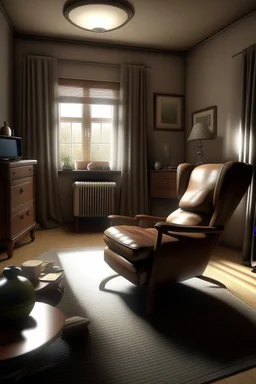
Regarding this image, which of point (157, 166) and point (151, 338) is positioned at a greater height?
point (157, 166)

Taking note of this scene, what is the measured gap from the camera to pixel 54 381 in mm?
1352

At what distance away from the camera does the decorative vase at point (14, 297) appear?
3.93 ft

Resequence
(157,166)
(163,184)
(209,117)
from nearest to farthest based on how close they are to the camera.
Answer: (209,117) < (163,184) < (157,166)

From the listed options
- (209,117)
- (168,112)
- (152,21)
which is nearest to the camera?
(152,21)

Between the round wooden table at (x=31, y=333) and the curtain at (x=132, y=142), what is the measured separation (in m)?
3.48

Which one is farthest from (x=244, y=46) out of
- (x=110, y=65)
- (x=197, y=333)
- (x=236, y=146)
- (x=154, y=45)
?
(x=197, y=333)

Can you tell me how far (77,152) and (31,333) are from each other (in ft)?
12.8

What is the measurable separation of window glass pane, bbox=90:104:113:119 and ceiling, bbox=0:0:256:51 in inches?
35.8

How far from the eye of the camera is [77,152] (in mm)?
4914

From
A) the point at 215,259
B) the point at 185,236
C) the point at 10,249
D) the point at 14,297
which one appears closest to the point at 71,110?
the point at 10,249

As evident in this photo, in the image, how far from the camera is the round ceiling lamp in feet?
10.9

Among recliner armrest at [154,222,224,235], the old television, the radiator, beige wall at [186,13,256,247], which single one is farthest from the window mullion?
recliner armrest at [154,222,224,235]

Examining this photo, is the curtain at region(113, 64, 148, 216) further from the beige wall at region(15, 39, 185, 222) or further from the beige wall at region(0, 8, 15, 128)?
the beige wall at region(0, 8, 15, 128)

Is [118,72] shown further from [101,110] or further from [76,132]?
[76,132]
